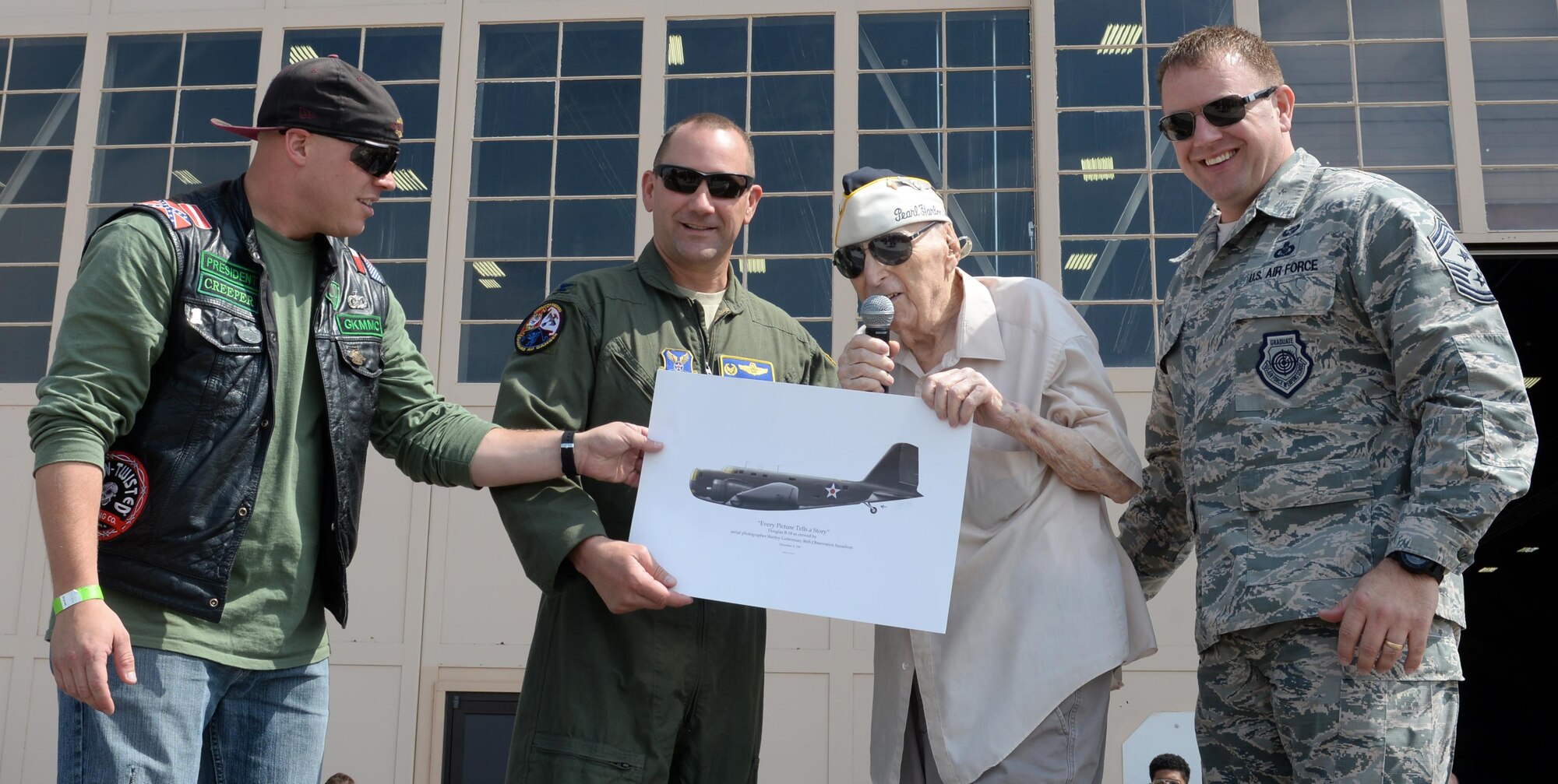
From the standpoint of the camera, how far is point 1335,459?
2.31 m

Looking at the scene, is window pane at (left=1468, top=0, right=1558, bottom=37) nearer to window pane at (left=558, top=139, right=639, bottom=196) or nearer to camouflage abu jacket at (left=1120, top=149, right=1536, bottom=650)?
window pane at (left=558, top=139, right=639, bottom=196)

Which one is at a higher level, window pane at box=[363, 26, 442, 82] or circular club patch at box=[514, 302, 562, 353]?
window pane at box=[363, 26, 442, 82]

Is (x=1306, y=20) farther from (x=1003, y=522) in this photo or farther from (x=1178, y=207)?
(x=1003, y=522)

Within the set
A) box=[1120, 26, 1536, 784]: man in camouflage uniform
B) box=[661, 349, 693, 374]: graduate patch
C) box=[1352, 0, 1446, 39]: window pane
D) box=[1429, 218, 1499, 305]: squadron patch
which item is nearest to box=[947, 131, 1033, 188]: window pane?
box=[1352, 0, 1446, 39]: window pane

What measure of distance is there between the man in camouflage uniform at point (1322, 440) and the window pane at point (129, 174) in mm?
8208

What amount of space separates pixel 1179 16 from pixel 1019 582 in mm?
6854

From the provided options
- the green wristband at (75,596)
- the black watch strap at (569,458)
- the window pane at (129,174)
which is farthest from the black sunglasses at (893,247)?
the window pane at (129,174)

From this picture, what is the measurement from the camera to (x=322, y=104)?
247cm

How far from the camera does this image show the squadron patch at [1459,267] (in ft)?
7.28

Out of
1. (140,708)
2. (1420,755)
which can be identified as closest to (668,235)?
(140,708)

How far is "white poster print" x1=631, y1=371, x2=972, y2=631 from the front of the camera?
7.67ft

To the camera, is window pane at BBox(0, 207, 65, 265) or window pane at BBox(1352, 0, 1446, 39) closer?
window pane at BBox(1352, 0, 1446, 39)

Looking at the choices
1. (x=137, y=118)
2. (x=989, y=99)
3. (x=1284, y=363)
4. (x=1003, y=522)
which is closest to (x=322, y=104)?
(x=1003, y=522)

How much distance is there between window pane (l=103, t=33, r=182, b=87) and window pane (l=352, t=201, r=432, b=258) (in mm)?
1954
